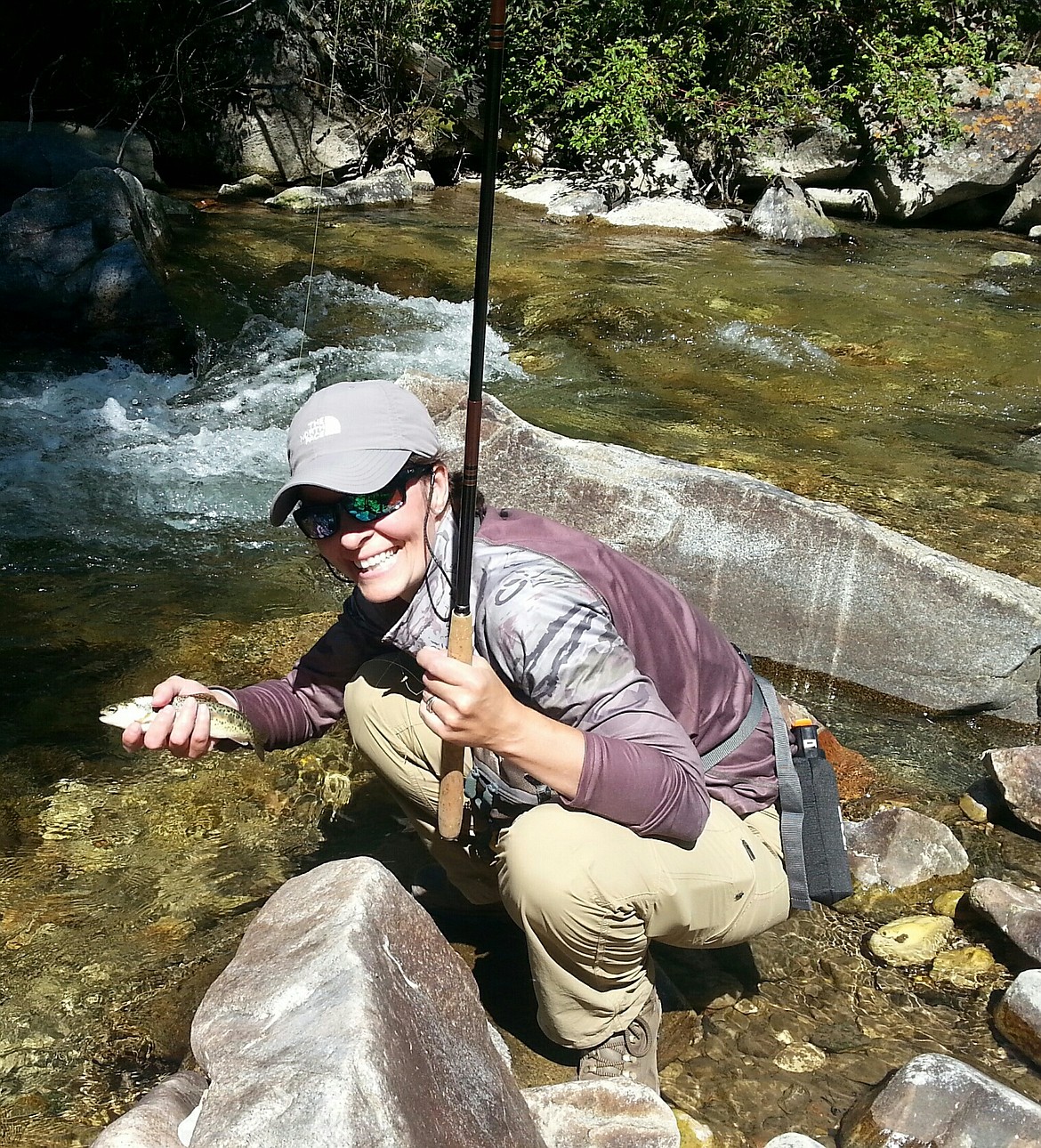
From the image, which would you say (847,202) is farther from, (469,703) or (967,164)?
(469,703)

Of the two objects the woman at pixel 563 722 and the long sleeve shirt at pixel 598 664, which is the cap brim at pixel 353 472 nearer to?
the woman at pixel 563 722

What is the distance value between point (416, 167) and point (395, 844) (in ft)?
42.0

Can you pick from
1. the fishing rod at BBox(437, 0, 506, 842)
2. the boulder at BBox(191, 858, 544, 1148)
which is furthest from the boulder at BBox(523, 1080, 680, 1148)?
the fishing rod at BBox(437, 0, 506, 842)

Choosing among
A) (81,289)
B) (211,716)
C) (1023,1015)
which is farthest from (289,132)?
(1023,1015)

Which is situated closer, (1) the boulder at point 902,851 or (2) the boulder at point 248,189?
(1) the boulder at point 902,851

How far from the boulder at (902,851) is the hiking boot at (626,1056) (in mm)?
1105

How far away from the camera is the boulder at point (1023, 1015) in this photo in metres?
2.68

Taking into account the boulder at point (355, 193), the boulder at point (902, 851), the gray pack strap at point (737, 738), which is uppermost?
the gray pack strap at point (737, 738)

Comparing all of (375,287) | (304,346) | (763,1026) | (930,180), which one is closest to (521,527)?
(763,1026)

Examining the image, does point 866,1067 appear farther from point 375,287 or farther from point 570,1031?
point 375,287

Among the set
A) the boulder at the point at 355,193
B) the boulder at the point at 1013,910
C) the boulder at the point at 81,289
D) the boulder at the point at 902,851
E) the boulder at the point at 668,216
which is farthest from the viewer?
the boulder at the point at 668,216

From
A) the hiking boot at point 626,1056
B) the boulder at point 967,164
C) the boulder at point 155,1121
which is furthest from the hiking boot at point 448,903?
the boulder at point 967,164

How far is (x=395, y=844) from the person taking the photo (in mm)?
3320

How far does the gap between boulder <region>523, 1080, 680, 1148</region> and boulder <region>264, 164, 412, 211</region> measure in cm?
1143
